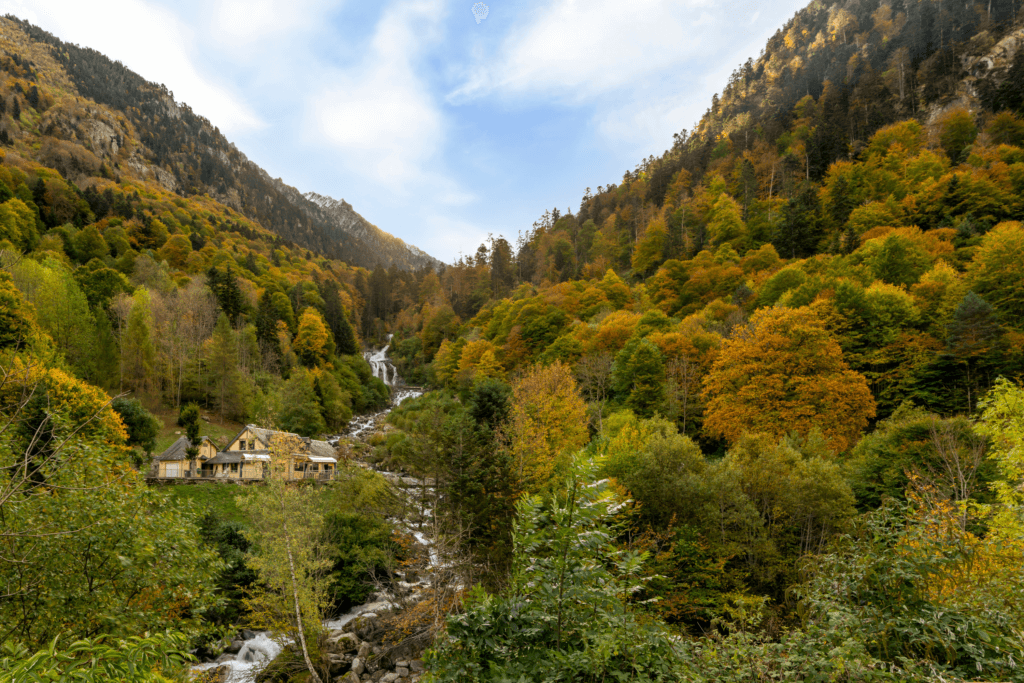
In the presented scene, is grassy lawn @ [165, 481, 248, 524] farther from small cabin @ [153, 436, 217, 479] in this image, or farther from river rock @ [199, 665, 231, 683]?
river rock @ [199, 665, 231, 683]

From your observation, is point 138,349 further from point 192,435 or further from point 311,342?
point 311,342

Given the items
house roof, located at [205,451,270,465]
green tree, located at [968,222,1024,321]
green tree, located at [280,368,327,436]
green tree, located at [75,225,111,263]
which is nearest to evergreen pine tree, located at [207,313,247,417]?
green tree, located at [280,368,327,436]

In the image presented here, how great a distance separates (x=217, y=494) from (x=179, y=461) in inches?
165

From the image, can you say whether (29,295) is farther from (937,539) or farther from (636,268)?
(636,268)

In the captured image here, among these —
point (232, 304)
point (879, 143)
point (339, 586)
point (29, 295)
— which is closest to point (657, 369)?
point (339, 586)

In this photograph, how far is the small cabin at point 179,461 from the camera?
28766 mm

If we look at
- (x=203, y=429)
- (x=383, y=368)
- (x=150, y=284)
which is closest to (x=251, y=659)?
(x=203, y=429)

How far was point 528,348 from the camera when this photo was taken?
44469 millimetres

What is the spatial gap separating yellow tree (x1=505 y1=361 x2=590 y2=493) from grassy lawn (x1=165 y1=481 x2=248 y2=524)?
18.5 m

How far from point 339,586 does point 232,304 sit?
147 ft

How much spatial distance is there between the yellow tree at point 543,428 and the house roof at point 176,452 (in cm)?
2431

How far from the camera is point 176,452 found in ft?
98.3

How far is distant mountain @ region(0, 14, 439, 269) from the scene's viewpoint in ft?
346

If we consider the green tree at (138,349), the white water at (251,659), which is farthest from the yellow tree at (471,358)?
the green tree at (138,349)
